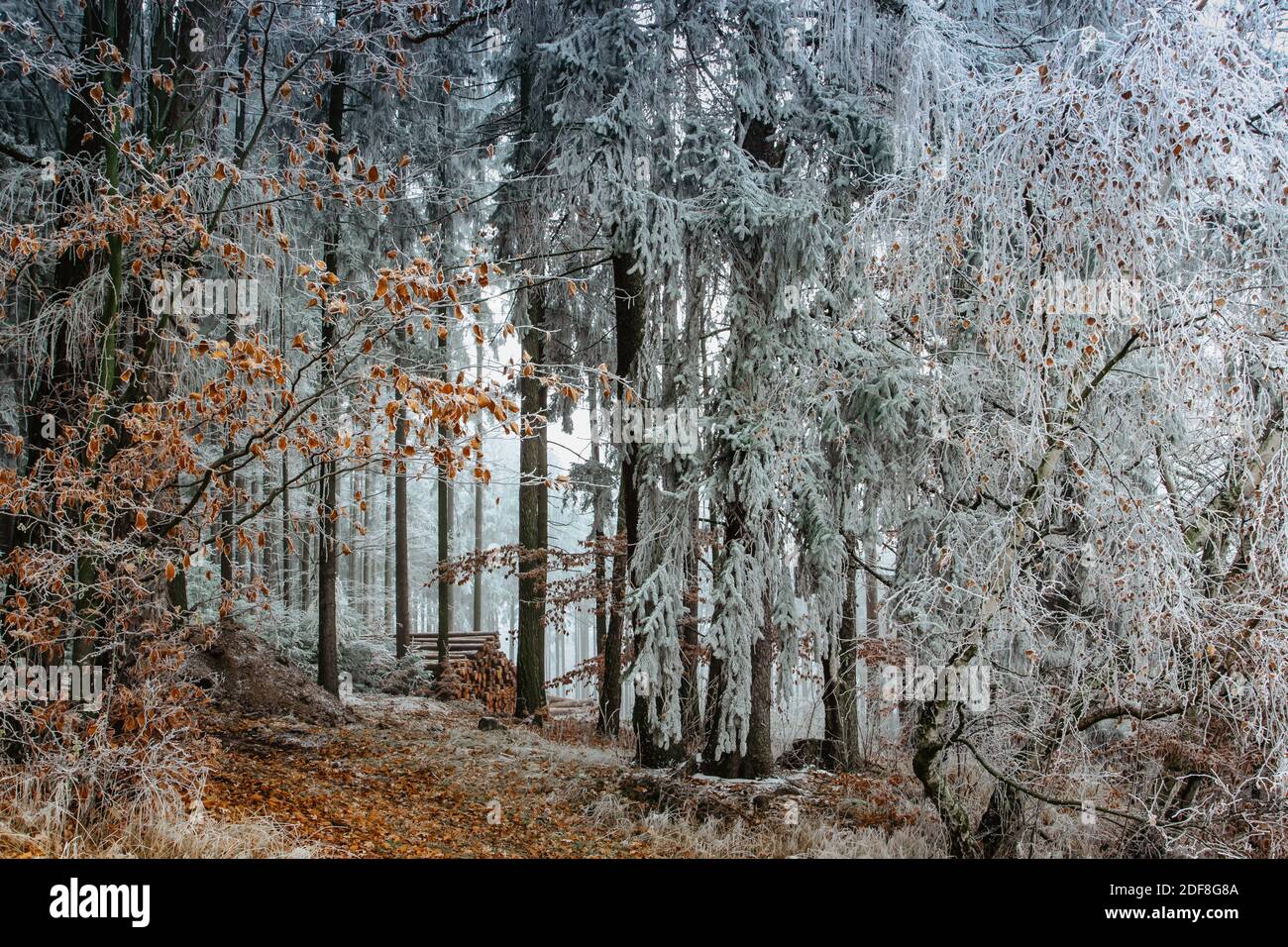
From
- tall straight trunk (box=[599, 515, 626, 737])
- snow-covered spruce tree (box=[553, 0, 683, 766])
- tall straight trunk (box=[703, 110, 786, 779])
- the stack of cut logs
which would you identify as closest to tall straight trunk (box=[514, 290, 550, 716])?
tall straight trunk (box=[599, 515, 626, 737])

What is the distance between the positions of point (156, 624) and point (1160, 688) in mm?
5342

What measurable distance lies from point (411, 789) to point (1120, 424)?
5.52 meters

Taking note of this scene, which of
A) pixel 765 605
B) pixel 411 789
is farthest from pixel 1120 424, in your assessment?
pixel 411 789

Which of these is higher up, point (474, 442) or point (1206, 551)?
point (474, 442)

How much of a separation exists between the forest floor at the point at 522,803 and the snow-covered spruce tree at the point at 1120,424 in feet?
4.59

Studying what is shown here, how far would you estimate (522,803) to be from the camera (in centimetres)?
665

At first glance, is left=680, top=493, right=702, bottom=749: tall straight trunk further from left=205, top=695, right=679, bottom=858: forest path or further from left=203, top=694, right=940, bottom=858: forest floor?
left=205, top=695, right=679, bottom=858: forest path

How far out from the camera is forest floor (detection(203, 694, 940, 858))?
5.51 meters

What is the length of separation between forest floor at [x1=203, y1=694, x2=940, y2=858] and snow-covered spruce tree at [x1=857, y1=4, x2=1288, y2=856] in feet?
4.59
